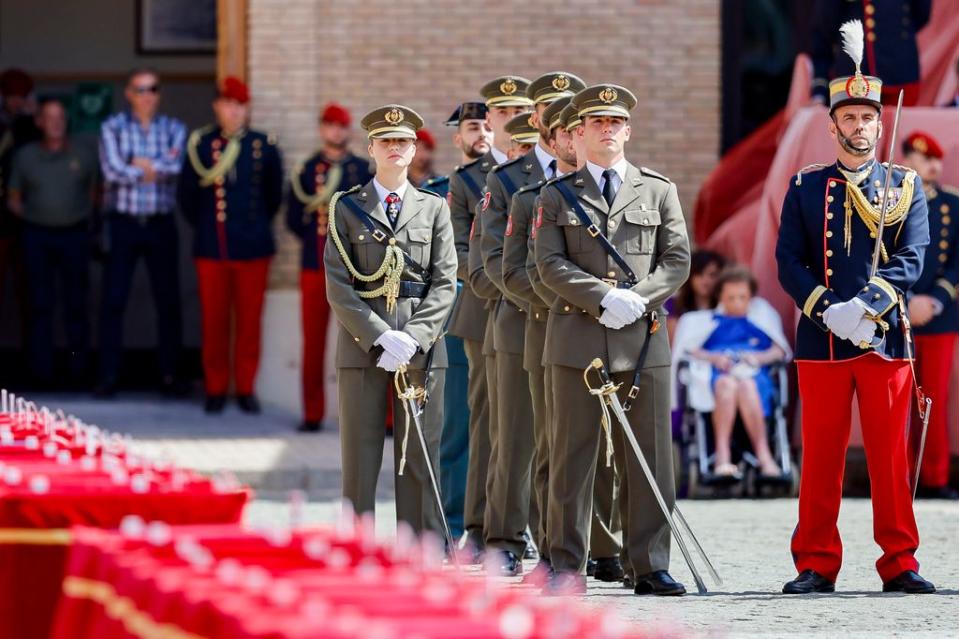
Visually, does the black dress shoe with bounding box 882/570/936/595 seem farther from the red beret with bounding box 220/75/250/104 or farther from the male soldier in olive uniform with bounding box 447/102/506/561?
the red beret with bounding box 220/75/250/104

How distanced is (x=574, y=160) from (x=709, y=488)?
4256 millimetres

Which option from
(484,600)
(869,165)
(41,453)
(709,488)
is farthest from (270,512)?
(484,600)

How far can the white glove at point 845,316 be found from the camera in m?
8.45

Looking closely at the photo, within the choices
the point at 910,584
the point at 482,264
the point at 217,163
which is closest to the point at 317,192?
the point at 217,163

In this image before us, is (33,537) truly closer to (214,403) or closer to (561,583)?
(561,583)

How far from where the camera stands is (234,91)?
15.0 m

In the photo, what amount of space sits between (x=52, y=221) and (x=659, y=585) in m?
8.83

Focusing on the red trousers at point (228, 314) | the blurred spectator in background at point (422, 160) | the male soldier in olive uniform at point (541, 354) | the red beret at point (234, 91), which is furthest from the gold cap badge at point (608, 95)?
the red trousers at point (228, 314)

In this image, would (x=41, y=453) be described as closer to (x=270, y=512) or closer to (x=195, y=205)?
(x=270, y=512)

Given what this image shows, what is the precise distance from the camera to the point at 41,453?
20.7 ft

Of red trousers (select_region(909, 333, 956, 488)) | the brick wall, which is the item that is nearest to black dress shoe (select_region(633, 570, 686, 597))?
red trousers (select_region(909, 333, 956, 488))

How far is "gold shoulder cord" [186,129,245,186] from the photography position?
1511 centimetres

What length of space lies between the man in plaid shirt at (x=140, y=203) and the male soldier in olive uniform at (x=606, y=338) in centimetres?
754

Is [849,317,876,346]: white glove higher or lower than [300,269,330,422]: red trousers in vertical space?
higher
